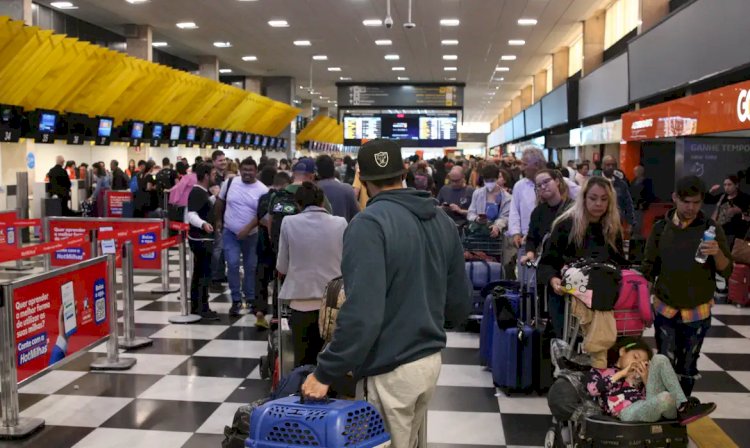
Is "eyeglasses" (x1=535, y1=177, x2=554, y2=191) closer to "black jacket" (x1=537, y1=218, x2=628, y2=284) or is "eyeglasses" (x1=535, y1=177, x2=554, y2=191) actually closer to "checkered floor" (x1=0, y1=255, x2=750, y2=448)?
"black jacket" (x1=537, y1=218, x2=628, y2=284)

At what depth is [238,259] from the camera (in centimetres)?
831

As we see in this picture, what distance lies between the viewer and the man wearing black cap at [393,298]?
100 inches

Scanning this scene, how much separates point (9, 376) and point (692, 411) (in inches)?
145

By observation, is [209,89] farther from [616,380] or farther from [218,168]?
[616,380]

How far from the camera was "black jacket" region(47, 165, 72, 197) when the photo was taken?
50.0 ft

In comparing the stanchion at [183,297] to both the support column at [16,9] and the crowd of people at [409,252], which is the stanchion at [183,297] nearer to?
the crowd of people at [409,252]

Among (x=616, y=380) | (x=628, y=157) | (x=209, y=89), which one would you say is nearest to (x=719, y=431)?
(x=616, y=380)

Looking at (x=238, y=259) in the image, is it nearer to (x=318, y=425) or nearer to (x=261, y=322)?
(x=261, y=322)

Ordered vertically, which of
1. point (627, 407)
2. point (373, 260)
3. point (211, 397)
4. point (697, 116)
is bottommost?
point (211, 397)

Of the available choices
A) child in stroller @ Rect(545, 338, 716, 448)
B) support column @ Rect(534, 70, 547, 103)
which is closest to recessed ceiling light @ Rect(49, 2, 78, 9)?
child in stroller @ Rect(545, 338, 716, 448)

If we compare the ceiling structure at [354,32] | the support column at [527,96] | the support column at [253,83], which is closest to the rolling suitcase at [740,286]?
the ceiling structure at [354,32]

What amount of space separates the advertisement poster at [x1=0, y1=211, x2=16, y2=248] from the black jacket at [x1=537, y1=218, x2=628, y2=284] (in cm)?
753

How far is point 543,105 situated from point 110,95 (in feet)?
44.6

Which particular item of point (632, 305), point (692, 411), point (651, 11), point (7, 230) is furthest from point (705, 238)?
point (651, 11)
